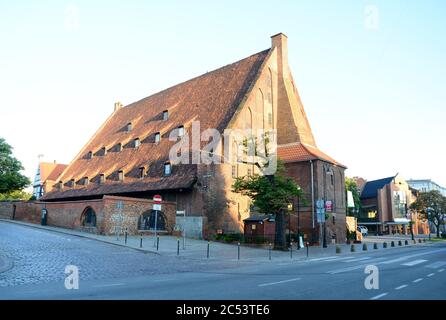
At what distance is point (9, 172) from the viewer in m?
51.1

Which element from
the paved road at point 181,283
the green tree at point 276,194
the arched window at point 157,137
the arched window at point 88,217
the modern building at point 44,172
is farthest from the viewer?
the modern building at point 44,172

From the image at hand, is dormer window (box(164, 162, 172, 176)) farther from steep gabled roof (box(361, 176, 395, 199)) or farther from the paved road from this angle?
steep gabled roof (box(361, 176, 395, 199))

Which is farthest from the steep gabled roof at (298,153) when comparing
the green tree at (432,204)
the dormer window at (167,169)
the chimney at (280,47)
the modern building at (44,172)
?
the modern building at (44,172)

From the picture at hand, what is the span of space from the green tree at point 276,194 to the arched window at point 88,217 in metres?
14.2

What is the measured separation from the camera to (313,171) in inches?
1474

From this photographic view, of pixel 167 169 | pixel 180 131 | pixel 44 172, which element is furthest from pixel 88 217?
pixel 44 172

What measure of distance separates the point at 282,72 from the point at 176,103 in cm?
1321

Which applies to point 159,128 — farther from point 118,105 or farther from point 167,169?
point 118,105

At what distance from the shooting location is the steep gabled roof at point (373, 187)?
84363 mm

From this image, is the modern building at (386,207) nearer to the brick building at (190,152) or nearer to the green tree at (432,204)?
the green tree at (432,204)

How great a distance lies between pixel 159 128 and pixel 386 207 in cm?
6089
